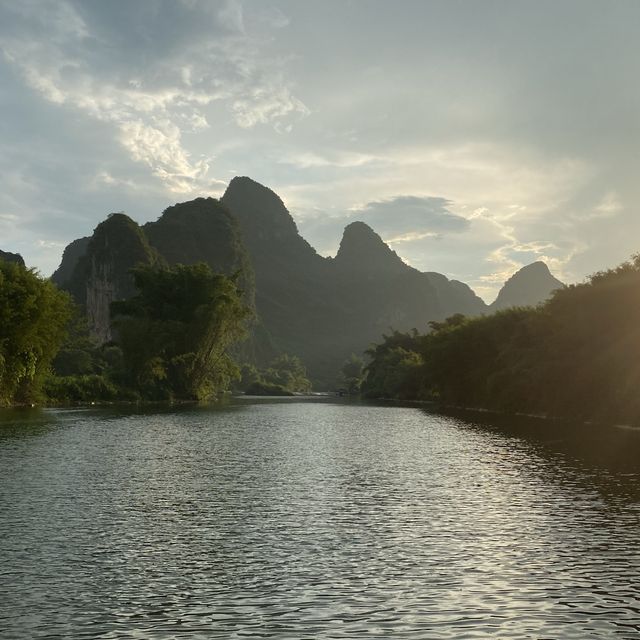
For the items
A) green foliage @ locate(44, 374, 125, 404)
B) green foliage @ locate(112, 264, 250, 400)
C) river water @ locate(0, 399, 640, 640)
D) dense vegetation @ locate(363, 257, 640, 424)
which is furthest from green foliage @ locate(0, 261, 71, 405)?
dense vegetation @ locate(363, 257, 640, 424)

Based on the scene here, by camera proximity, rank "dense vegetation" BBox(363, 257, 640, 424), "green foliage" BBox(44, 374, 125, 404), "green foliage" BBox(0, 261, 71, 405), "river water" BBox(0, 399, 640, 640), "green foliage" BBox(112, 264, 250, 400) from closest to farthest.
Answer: "river water" BBox(0, 399, 640, 640), "dense vegetation" BBox(363, 257, 640, 424), "green foliage" BBox(0, 261, 71, 405), "green foliage" BBox(44, 374, 125, 404), "green foliage" BBox(112, 264, 250, 400)

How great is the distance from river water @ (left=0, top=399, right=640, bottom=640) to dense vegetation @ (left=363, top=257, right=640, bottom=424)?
1119 inches

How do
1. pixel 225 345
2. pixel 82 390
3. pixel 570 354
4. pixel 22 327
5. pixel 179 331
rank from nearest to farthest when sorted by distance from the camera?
pixel 22 327 < pixel 570 354 < pixel 82 390 < pixel 179 331 < pixel 225 345

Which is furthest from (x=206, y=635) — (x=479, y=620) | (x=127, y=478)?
(x=127, y=478)

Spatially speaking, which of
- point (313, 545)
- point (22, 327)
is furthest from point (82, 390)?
point (313, 545)

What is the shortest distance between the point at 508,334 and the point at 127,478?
260ft

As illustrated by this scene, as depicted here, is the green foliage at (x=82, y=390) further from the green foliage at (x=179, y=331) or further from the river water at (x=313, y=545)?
the river water at (x=313, y=545)

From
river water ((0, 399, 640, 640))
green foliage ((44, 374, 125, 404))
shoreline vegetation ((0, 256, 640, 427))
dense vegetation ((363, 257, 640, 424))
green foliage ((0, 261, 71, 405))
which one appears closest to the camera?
river water ((0, 399, 640, 640))

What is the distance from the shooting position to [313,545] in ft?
55.9

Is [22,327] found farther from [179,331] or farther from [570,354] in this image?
[570,354]

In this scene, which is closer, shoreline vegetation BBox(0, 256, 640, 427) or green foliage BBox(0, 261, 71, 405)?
shoreline vegetation BBox(0, 256, 640, 427)

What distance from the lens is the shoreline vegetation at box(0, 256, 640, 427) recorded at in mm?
66062

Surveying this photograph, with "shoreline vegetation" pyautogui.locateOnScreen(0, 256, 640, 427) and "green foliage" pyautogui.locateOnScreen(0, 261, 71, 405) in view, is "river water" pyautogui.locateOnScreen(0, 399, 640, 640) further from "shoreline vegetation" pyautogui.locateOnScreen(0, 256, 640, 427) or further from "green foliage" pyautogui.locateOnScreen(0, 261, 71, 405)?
"green foliage" pyautogui.locateOnScreen(0, 261, 71, 405)

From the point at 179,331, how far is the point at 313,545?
8637 centimetres
